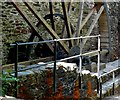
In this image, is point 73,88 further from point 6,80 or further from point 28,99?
point 6,80

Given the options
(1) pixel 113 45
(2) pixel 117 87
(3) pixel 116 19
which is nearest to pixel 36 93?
(2) pixel 117 87

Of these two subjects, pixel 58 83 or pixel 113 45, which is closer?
pixel 58 83

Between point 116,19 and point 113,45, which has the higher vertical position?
point 116,19

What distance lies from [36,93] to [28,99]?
0.16 metres

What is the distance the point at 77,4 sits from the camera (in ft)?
25.7

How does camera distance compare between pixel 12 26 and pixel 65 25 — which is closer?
pixel 12 26

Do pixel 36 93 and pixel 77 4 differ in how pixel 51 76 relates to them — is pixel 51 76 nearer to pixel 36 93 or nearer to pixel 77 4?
pixel 36 93

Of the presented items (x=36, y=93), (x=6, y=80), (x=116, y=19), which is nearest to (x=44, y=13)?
(x=116, y=19)

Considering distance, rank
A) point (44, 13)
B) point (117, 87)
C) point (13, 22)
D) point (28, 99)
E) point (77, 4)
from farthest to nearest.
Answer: point (77, 4), point (44, 13), point (13, 22), point (117, 87), point (28, 99)

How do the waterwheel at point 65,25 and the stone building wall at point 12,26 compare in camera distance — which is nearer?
the waterwheel at point 65,25

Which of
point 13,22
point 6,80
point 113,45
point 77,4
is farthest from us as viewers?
point 113,45

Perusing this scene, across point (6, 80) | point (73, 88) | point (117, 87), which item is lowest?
point (117, 87)

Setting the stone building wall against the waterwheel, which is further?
the stone building wall

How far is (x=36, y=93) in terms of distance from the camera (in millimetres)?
3285
